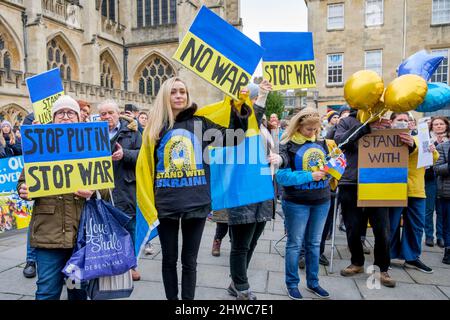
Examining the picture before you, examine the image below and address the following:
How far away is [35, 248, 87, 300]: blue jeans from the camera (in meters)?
2.50

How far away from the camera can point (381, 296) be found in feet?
11.8

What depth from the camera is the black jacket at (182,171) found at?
8.81 ft

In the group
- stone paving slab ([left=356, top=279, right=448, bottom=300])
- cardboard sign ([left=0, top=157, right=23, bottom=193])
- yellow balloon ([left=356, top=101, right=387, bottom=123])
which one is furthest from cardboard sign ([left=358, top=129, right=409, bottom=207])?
cardboard sign ([left=0, top=157, right=23, bottom=193])

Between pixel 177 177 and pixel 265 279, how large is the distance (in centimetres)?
202

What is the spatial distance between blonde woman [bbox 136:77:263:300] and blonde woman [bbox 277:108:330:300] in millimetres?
996

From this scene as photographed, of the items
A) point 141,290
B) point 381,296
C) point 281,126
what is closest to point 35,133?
point 141,290

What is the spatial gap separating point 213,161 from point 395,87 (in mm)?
2067

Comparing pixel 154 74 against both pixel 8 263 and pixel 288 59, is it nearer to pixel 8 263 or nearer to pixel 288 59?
pixel 8 263

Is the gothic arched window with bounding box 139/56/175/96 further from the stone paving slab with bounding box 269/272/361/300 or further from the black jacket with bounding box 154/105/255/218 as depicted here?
the black jacket with bounding box 154/105/255/218

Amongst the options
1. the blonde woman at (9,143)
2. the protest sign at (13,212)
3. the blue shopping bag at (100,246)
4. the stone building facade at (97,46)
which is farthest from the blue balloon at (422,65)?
the stone building facade at (97,46)

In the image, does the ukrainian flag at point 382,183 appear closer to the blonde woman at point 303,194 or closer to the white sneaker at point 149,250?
the blonde woman at point 303,194

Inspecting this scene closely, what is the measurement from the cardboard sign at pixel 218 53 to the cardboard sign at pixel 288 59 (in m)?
0.67

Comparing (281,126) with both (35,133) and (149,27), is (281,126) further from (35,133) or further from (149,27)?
(149,27)

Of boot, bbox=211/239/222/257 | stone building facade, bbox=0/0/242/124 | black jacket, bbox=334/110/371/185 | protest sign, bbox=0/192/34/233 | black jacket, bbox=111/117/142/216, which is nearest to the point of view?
black jacket, bbox=111/117/142/216
